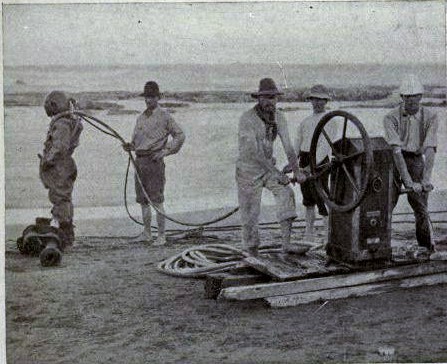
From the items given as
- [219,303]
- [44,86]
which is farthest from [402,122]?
[44,86]

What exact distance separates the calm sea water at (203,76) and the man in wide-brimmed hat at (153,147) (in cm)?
33

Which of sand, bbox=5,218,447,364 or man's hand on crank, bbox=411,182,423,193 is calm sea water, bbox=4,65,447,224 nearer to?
man's hand on crank, bbox=411,182,423,193

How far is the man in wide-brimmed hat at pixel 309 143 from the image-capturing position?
19.5 feet

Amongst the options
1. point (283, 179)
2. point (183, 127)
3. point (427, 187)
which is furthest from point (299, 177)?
point (183, 127)

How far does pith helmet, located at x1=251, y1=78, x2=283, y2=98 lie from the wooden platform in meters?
1.41

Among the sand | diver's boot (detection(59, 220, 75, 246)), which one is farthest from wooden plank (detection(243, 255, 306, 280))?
diver's boot (detection(59, 220, 75, 246))

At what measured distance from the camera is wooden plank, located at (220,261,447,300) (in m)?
5.15

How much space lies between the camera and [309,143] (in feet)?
19.9

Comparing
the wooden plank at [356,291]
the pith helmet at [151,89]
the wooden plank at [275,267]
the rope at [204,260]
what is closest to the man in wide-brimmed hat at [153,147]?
the pith helmet at [151,89]

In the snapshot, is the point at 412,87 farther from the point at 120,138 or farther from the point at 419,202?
the point at 120,138

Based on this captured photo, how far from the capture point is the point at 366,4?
589cm

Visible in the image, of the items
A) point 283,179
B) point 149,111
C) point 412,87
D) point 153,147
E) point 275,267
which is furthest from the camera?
point 153,147

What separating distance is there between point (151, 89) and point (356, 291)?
251 cm

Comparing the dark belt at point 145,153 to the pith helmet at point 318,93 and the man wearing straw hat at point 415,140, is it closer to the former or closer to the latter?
the pith helmet at point 318,93
